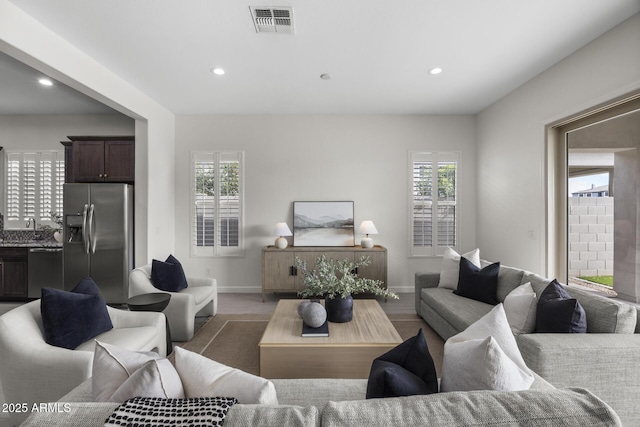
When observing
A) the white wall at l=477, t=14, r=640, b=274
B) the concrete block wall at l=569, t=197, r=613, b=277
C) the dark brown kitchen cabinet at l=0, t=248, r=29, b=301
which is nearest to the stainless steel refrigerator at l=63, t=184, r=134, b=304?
the dark brown kitchen cabinet at l=0, t=248, r=29, b=301

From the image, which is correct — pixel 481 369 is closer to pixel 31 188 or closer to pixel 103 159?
pixel 103 159

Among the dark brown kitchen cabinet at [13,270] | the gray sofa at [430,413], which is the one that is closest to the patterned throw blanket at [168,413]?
the gray sofa at [430,413]

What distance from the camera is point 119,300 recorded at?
404 cm

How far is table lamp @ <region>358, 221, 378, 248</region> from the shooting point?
4.52 metres

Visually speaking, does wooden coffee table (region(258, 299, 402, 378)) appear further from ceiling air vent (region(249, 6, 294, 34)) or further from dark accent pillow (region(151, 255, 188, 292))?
ceiling air vent (region(249, 6, 294, 34))

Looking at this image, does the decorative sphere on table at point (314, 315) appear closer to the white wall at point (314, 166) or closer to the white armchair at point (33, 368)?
the white armchair at point (33, 368)

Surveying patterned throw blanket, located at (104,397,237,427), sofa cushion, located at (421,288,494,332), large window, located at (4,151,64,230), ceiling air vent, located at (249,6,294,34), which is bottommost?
sofa cushion, located at (421,288,494,332)

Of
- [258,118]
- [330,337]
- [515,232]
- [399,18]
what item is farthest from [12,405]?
[515,232]

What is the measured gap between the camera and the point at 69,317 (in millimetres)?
1966

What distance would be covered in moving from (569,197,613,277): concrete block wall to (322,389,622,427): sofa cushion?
106 inches

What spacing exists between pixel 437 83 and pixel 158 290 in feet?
13.5

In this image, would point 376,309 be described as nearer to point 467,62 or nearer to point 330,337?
point 330,337

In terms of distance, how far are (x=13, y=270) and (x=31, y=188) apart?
1.40 meters

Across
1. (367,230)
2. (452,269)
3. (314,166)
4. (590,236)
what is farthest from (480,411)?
(314,166)
